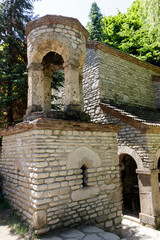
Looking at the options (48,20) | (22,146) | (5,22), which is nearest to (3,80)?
(5,22)

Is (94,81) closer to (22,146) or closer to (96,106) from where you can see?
(96,106)

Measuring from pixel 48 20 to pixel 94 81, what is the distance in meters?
4.09

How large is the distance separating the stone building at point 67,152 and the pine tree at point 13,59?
2168 millimetres

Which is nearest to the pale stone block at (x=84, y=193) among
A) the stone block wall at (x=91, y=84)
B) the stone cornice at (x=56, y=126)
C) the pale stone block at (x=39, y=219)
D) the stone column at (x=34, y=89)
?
the pale stone block at (x=39, y=219)

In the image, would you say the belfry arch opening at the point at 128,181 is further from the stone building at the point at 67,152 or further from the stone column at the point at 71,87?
the stone column at the point at 71,87

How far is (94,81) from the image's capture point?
8039 millimetres

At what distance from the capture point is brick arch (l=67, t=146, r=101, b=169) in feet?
12.3

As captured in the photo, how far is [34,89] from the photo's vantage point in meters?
4.28

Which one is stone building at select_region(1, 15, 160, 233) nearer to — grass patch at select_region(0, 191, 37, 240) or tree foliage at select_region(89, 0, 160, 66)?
grass patch at select_region(0, 191, 37, 240)

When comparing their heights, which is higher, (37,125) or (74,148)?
(37,125)

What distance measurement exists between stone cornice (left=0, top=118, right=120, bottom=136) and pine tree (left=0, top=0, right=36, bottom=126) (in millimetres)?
2697

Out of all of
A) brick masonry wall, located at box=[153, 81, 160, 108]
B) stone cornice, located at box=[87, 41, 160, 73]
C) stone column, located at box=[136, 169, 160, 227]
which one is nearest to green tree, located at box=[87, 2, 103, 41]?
stone cornice, located at box=[87, 41, 160, 73]

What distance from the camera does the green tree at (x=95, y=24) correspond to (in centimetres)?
1460

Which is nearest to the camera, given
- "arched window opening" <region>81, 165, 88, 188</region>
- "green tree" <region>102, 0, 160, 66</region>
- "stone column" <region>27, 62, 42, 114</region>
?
"arched window opening" <region>81, 165, 88, 188</region>
